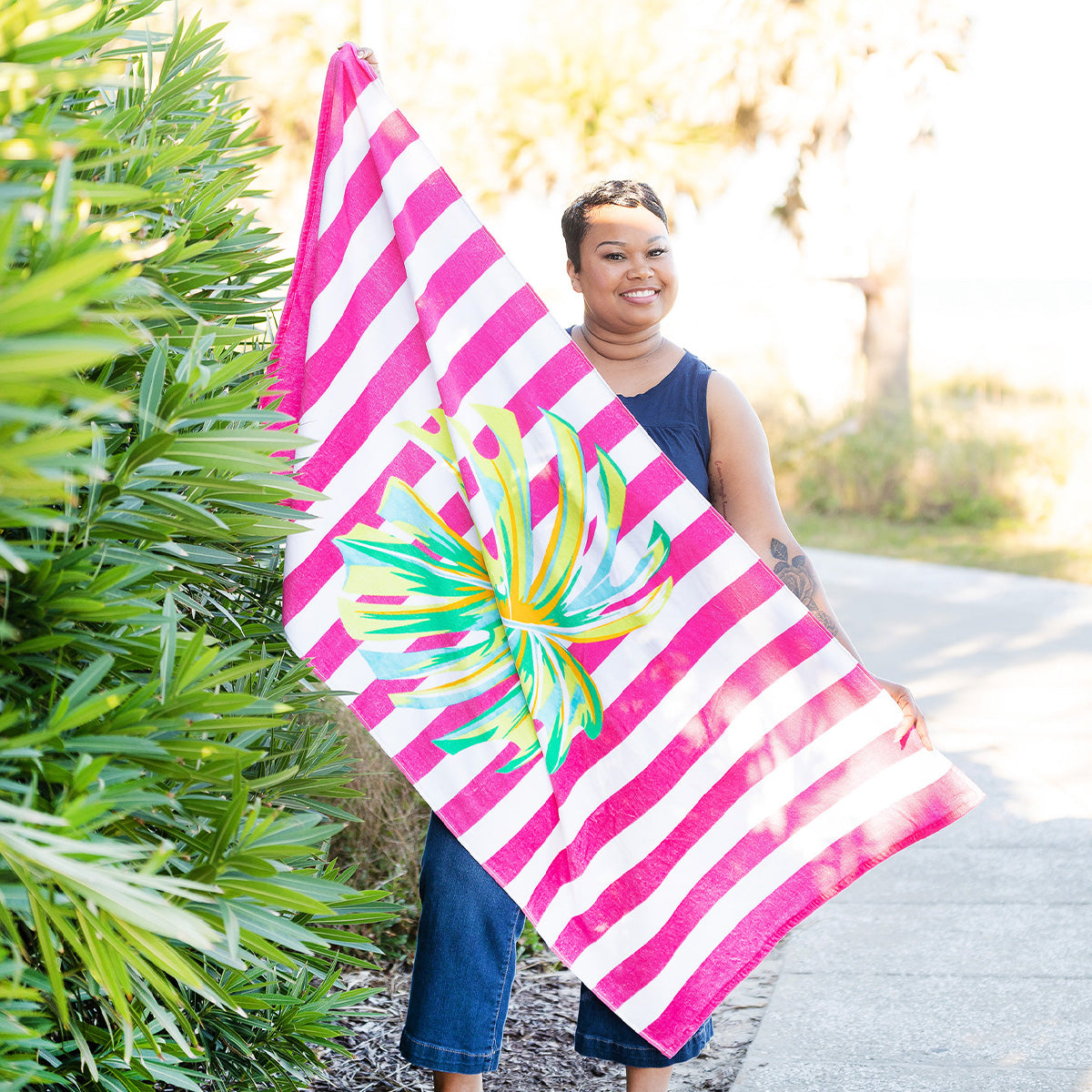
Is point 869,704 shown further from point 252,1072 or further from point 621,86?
point 621,86

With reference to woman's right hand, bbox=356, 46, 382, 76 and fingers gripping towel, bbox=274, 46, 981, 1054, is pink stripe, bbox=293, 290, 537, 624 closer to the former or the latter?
fingers gripping towel, bbox=274, 46, 981, 1054

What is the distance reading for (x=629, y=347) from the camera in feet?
9.03

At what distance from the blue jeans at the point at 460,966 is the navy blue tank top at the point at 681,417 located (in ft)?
2.95

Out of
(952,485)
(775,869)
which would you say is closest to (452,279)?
(775,869)

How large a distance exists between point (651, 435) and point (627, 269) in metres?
0.35

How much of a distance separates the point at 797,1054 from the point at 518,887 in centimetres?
108

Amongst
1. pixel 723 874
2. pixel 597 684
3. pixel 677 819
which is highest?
pixel 597 684

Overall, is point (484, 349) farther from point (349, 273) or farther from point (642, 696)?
point (642, 696)

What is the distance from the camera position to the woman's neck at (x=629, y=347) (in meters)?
2.75

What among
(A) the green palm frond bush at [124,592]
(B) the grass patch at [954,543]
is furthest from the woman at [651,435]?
(B) the grass patch at [954,543]

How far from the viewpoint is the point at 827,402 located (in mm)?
18203

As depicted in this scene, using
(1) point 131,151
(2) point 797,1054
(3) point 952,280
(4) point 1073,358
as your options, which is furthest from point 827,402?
(3) point 952,280

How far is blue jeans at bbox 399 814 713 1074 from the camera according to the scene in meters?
2.47

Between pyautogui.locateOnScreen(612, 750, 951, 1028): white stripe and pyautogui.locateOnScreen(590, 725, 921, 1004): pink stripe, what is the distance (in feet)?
0.04
